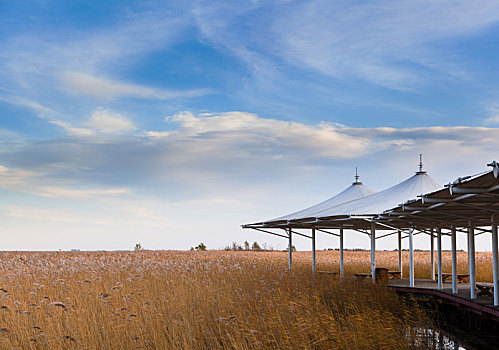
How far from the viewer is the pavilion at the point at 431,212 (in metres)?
7.69

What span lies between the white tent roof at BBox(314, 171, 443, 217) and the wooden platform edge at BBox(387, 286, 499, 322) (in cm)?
264

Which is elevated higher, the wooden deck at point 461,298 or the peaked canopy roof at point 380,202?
the peaked canopy roof at point 380,202

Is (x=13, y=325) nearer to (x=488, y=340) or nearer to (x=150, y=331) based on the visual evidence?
(x=150, y=331)

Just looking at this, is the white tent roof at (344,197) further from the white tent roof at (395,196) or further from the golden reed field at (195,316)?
the golden reed field at (195,316)

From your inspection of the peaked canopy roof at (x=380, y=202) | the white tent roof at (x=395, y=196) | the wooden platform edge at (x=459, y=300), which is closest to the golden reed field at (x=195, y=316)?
the wooden platform edge at (x=459, y=300)

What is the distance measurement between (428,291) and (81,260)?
1208cm

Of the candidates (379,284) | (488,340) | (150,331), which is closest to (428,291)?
(379,284)

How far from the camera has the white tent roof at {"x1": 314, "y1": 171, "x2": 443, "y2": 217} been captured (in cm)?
1565

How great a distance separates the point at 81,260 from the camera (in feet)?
67.4

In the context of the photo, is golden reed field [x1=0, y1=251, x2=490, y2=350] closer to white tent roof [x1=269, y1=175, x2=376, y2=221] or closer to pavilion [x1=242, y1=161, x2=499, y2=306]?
pavilion [x1=242, y1=161, x2=499, y2=306]

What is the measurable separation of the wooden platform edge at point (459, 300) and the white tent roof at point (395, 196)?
104 inches

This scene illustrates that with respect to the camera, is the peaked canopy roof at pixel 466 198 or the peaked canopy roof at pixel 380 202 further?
the peaked canopy roof at pixel 380 202

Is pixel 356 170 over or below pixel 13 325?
over

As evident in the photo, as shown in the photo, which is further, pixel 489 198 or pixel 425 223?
pixel 425 223
